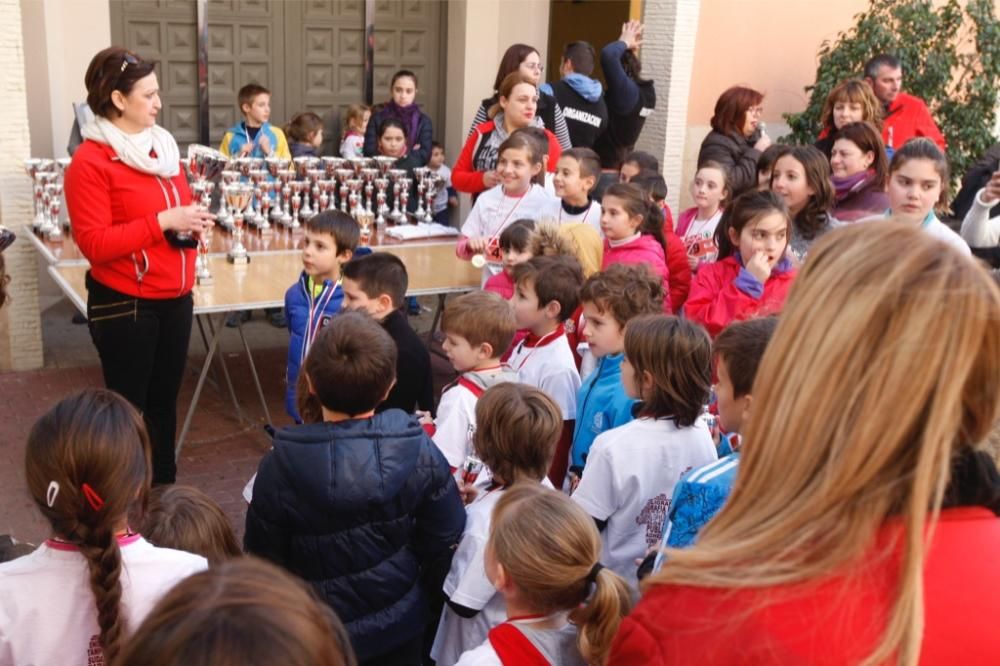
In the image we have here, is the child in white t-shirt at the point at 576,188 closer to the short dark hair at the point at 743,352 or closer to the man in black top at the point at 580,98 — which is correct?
the man in black top at the point at 580,98

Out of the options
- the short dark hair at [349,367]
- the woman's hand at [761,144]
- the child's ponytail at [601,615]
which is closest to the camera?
Result: the child's ponytail at [601,615]

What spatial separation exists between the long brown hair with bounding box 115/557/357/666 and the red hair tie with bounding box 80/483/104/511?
0.93 m

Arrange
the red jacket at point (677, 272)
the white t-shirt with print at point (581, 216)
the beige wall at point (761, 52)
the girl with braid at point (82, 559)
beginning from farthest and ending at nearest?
the beige wall at point (761, 52) → the white t-shirt with print at point (581, 216) → the red jacket at point (677, 272) → the girl with braid at point (82, 559)

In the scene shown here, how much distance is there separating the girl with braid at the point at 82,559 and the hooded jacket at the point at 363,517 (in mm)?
487

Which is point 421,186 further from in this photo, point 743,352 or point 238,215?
point 743,352

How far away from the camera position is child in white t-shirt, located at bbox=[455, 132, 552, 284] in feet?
17.5

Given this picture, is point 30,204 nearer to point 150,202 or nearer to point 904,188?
point 150,202

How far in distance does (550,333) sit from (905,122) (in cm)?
442

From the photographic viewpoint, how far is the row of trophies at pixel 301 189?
19.7 ft

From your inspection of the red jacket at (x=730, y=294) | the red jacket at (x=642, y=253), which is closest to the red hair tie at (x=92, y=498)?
the red jacket at (x=730, y=294)

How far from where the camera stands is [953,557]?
1129 millimetres

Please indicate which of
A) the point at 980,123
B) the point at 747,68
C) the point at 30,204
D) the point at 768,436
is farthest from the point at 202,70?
the point at 768,436

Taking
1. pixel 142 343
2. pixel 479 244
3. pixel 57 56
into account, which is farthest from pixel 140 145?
pixel 57 56

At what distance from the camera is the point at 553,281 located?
402 centimetres
